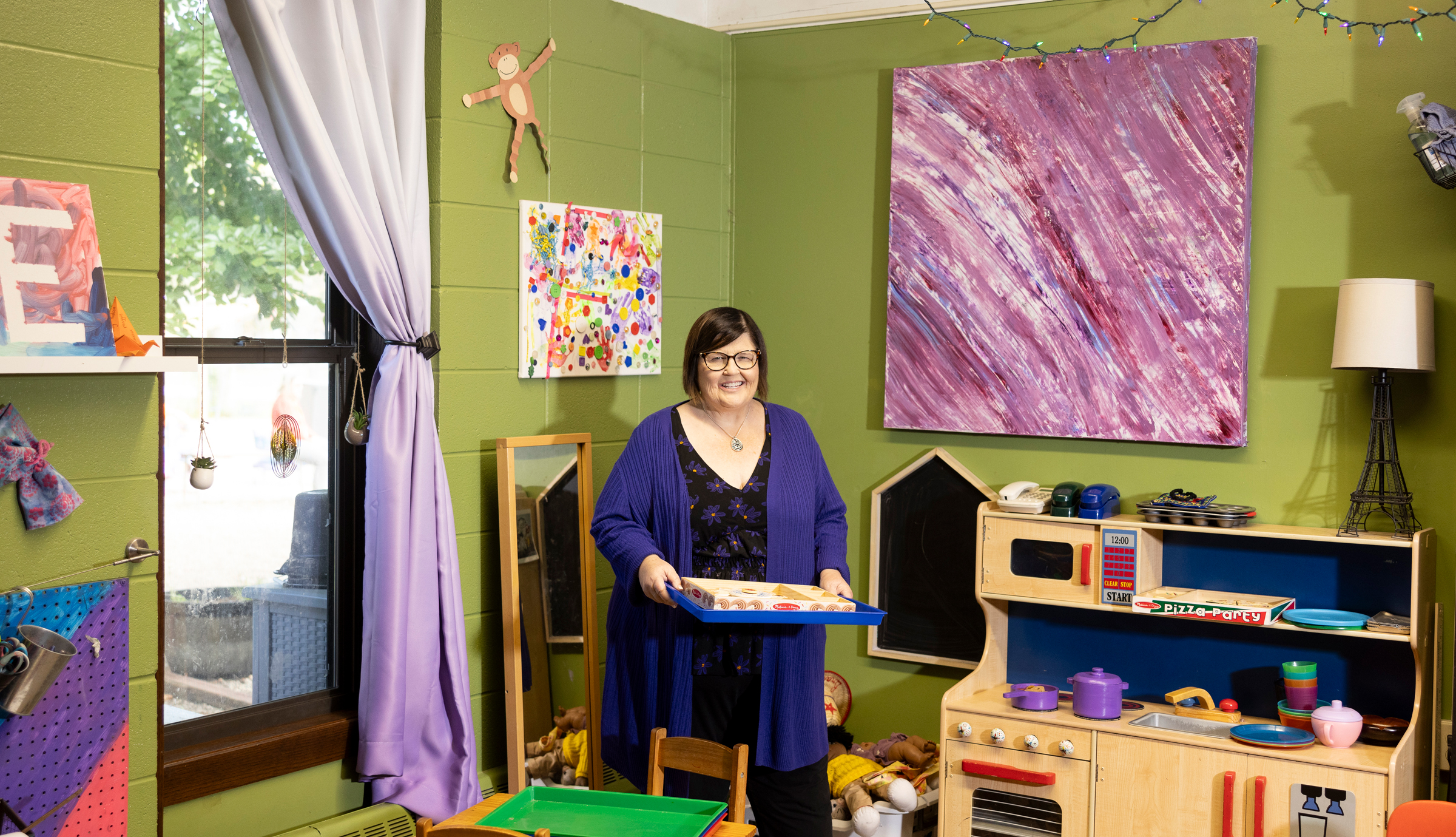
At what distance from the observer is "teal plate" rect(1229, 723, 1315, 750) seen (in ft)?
9.07

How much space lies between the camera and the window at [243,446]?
2.54 m

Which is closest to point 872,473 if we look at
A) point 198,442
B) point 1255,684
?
point 1255,684

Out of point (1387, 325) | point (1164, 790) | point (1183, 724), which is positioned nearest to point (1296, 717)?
point (1183, 724)

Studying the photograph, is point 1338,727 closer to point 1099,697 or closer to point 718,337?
point 1099,697

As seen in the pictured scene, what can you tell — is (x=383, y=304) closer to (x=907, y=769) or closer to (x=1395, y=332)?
(x=907, y=769)

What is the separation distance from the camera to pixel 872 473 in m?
3.67

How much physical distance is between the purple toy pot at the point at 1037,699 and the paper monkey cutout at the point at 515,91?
187cm

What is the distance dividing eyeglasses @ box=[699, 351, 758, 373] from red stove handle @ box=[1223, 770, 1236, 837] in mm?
1464

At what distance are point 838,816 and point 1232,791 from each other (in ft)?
3.13

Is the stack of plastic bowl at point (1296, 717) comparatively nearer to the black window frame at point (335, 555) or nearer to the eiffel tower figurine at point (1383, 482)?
the eiffel tower figurine at point (1383, 482)

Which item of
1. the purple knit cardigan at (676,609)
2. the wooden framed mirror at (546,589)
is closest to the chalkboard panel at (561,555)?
the wooden framed mirror at (546,589)

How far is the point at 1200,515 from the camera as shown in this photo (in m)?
2.98

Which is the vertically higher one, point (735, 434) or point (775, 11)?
point (775, 11)

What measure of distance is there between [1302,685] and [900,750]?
1.06 m
